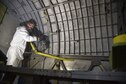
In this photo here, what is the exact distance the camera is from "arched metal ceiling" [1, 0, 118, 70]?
630 cm

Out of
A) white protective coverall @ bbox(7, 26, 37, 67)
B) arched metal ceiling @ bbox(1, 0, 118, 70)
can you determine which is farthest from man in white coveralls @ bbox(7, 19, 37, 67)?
arched metal ceiling @ bbox(1, 0, 118, 70)

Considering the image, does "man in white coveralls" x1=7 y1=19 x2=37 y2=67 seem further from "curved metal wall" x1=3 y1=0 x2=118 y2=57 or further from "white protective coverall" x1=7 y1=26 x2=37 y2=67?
"curved metal wall" x1=3 y1=0 x2=118 y2=57

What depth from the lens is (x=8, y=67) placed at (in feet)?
12.1

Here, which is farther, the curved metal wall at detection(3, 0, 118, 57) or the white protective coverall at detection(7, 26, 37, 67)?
the white protective coverall at detection(7, 26, 37, 67)

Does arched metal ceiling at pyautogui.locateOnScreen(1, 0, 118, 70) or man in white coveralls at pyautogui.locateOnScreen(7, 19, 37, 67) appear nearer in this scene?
arched metal ceiling at pyautogui.locateOnScreen(1, 0, 118, 70)

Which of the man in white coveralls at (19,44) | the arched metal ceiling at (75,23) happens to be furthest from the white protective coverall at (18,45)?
the arched metal ceiling at (75,23)

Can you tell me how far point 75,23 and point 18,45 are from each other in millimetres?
2753

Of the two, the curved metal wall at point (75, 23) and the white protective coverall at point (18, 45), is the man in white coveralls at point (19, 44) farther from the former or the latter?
the curved metal wall at point (75, 23)

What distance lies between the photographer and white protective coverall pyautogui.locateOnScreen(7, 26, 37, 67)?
6.80 m

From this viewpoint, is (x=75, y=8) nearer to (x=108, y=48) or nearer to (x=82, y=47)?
(x=82, y=47)

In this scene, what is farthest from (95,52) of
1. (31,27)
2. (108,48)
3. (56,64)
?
(31,27)

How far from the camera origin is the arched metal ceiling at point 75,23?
630cm

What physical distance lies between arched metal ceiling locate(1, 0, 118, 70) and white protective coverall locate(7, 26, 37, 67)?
866 millimetres

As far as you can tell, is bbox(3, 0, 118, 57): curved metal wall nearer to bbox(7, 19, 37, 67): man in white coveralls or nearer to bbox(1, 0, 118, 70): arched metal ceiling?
bbox(1, 0, 118, 70): arched metal ceiling
